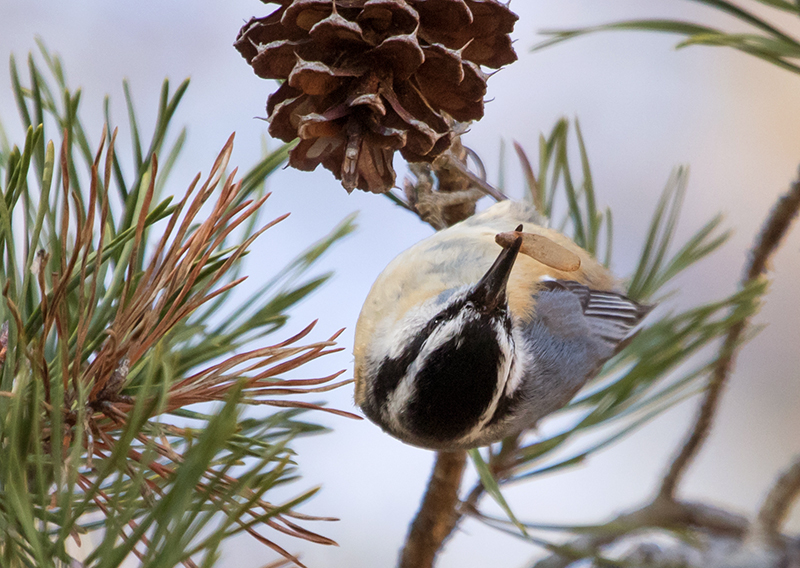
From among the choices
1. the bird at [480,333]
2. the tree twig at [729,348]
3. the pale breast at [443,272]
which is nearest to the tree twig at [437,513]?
the bird at [480,333]

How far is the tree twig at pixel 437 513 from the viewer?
620 millimetres

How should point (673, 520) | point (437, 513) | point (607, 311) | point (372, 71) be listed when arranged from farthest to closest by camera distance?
point (607, 311) < point (673, 520) < point (437, 513) < point (372, 71)

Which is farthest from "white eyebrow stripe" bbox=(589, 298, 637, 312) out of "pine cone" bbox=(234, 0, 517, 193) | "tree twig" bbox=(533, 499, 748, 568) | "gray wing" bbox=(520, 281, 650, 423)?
"pine cone" bbox=(234, 0, 517, 193)

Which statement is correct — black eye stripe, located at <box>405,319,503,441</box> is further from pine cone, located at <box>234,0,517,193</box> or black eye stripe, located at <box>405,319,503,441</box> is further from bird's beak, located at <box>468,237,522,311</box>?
pine cone, located at <box>234,0,517,193</box>

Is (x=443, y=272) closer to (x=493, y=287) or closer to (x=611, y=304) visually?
(x=493, y=287)

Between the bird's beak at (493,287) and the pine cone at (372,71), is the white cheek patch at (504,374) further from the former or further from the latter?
the pine cone at (372,71)

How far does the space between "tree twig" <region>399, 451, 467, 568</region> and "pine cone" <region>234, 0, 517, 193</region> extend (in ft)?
0.96

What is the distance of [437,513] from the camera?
625 mm

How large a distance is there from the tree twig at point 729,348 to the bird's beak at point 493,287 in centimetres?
22

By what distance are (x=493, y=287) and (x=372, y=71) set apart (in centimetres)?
28

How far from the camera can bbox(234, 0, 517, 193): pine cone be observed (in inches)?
16.0

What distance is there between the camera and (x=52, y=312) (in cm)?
35

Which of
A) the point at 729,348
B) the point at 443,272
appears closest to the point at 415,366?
the point at 443,272

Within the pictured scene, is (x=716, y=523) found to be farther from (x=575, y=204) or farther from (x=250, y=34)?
(x=250, y=34)
